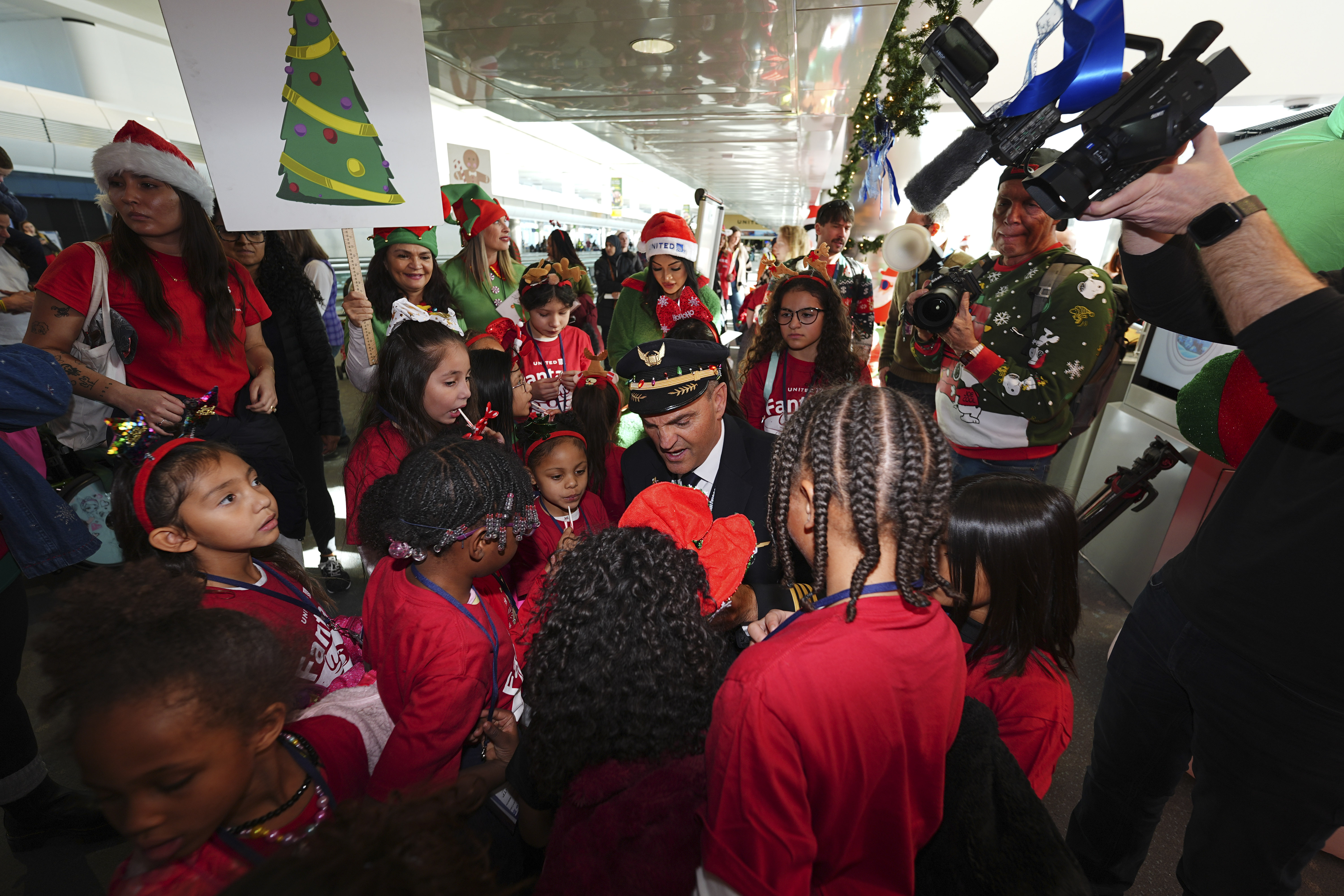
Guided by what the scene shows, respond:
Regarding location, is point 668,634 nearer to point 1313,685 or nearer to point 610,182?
point 1313,685

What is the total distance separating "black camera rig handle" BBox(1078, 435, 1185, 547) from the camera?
229cm

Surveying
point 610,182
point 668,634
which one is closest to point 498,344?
point 668,634

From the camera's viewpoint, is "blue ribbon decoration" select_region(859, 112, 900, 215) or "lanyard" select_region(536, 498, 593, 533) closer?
"lanyard" select_region(536, 498, 593, 533)

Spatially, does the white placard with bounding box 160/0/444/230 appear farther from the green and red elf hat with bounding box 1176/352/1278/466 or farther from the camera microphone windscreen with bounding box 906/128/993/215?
the green and red elf hat with bounding box 1176/352/1278/466

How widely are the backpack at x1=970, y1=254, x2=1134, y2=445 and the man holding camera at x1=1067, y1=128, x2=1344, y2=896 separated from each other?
101 centimetres

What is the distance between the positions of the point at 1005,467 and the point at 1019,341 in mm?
539

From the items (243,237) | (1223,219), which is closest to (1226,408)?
(1223,219)

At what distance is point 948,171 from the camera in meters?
1.23

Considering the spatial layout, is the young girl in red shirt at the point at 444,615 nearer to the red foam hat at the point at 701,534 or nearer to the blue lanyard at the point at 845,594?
the red foam hat at the point at 701,534

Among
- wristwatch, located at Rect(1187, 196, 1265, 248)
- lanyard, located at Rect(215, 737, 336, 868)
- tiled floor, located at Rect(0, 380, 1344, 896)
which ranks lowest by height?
tiled floor, located at Rect(0, 380, 1344, 896)

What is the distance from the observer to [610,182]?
14.4m

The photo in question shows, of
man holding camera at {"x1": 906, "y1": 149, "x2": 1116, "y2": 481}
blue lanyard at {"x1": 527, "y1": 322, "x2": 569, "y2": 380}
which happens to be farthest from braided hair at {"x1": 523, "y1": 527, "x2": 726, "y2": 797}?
blue lanyard at {"x1": 527, "y1": 322, "x2": 569, "y2": 380}

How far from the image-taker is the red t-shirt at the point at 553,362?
9.90 feet

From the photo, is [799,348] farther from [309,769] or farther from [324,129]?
[309,769]
